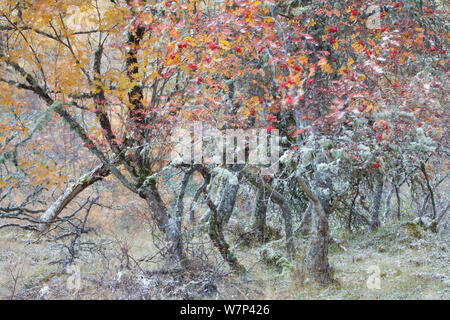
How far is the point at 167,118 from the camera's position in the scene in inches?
261

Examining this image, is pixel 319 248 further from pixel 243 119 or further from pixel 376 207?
pixel 376 207

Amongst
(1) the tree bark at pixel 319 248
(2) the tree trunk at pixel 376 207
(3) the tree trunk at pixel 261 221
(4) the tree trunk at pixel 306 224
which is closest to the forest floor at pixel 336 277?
(1) the tree bark at pixel 319 248

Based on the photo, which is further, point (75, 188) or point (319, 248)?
point (75, 188)

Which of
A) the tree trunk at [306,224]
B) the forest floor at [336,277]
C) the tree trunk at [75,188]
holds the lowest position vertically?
the forest floor at [336,277]

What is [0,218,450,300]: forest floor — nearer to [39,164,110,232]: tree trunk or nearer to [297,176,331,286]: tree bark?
[297,176,331,286]: tree bark

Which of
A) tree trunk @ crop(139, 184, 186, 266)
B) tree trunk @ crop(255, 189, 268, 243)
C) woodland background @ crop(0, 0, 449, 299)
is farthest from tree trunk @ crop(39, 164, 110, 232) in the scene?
tree trunk @ crop(255, 189, 268, 243)

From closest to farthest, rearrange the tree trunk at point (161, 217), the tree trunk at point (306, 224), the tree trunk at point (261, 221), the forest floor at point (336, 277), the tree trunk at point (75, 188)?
the forest floor at point (336, 277)
the tree trunk at point (161, 217)
the tree trunk at point (75, 188)
the tree trunk at point (306, 224)
the tree trunk at point (261, 221)

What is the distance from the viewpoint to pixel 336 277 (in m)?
5.67

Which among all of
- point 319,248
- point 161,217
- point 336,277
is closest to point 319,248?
point 319,248

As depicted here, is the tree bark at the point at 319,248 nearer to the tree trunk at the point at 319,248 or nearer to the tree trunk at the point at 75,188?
the tree trunk at the point at 319,248

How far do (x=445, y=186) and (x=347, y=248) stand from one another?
8086 mm

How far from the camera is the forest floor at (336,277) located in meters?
5.11

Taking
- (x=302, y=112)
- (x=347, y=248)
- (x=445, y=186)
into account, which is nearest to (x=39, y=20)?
(x=302, y=112)
